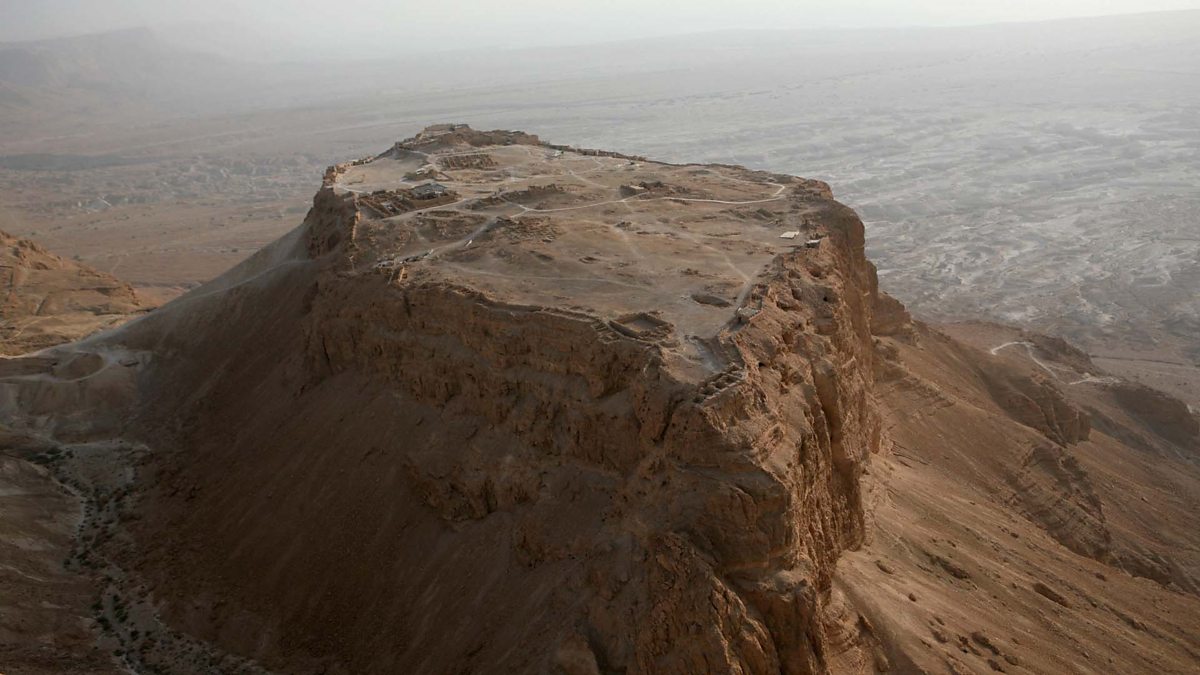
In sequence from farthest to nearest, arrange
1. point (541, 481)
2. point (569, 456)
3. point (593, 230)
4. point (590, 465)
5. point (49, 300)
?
point (49, 300)
point (593, 230)
point (541, 481)
point (569, 456)
point (590, 465)

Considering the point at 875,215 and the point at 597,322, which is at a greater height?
the point at 597,322

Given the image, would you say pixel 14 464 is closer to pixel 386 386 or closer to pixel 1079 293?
pixel 386 386

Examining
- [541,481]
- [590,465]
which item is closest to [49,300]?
[541,481]

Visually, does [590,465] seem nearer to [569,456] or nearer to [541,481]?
[569,456]

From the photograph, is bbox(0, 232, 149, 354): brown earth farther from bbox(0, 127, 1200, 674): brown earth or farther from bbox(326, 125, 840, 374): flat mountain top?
bbox(326, 125, 840, 374): flat mountain top

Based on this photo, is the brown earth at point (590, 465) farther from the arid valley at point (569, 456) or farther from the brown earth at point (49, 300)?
the brown earth at point (49, 300)

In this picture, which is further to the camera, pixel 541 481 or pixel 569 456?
pixel 541 481

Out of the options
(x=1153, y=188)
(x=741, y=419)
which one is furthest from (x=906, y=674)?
(x=1153, y=188)

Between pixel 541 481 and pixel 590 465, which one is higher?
pixel 590 465
